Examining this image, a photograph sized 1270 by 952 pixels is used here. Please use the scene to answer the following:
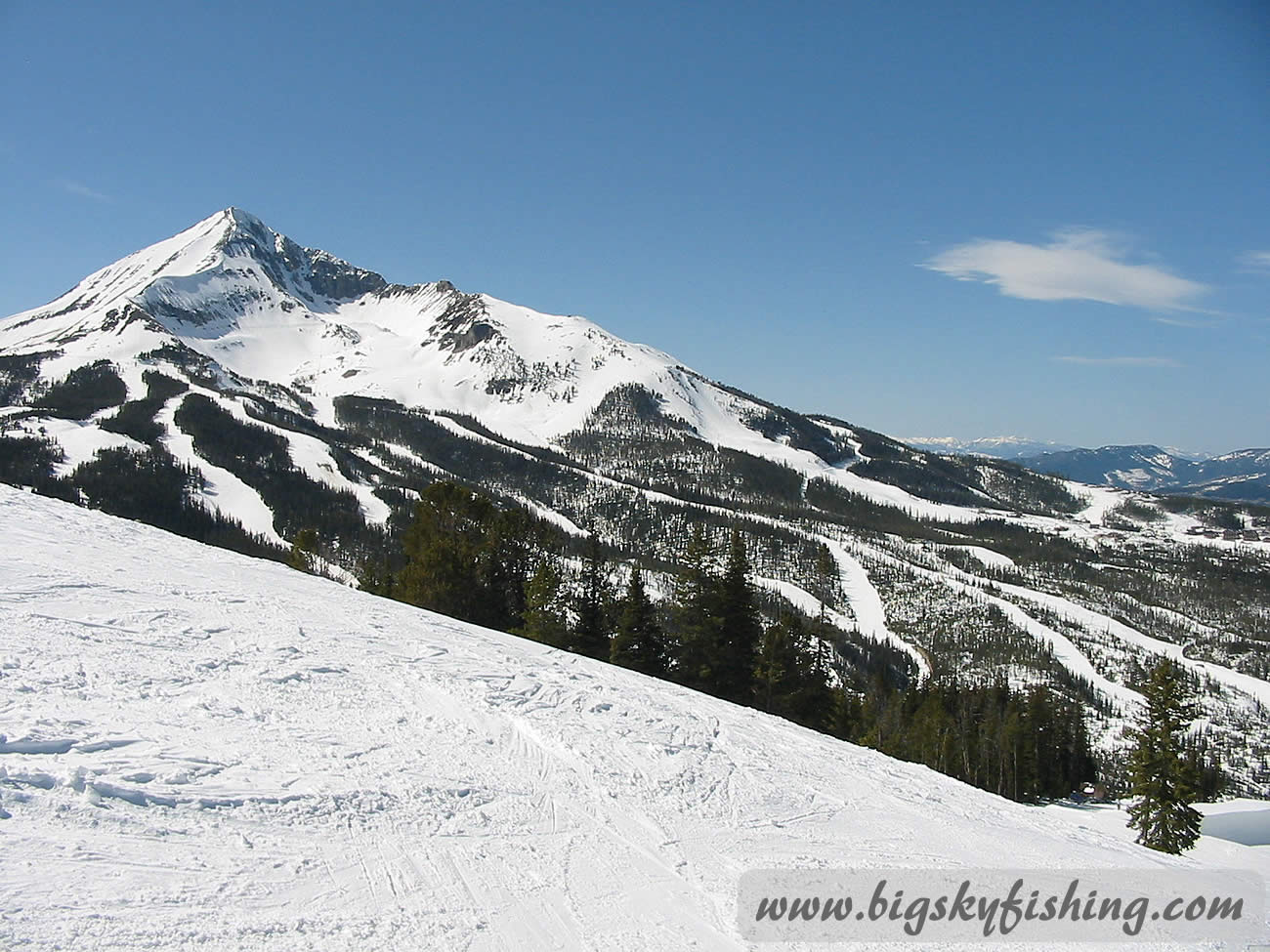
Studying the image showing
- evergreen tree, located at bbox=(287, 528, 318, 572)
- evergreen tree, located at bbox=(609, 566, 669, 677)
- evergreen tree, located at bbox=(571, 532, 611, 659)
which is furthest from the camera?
evergreen tree, located at bbox=(287, 528, 318, 572)

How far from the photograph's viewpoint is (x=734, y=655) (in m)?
31.4

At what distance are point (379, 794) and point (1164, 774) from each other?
35383 millimetres

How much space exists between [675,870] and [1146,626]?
20971 cm

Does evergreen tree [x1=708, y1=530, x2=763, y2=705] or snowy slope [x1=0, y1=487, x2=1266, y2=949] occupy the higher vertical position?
snowy slope [x1=0, y1=487, x2=1266, y2=949]

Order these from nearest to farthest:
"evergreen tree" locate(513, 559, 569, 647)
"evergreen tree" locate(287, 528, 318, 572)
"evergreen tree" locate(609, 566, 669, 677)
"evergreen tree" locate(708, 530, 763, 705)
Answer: "evergreen tree" locate(513, 559, 569, 647), "evergreen tree" locate(609, 566, 669, 677), "evergreen tree" locate(708, 530, 763, 705), "evergreen tree" locate(287, 528, 318, 572)

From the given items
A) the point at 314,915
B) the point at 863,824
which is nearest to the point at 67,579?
the point at 314,915

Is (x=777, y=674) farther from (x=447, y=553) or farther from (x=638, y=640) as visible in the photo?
(x=447, y=553)

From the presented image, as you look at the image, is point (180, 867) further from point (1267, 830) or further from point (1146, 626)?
point (1146, 626)

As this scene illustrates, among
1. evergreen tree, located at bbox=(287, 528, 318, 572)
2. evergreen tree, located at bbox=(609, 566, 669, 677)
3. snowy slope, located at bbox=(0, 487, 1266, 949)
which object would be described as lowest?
evergreen tree, located at bbox=(287, 528, 318, 572)

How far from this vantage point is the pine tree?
28.4 meters

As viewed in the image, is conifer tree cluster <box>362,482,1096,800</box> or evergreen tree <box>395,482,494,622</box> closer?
conifer tree cluster <box>362,482,1096,800</box>

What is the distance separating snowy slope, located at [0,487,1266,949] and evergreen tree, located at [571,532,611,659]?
1731 cm

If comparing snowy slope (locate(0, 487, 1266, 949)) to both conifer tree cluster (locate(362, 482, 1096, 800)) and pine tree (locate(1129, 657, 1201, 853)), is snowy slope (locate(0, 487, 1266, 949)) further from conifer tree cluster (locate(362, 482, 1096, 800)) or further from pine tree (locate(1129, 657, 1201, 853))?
pine tree (locate(1129, 657, 1201, 853))

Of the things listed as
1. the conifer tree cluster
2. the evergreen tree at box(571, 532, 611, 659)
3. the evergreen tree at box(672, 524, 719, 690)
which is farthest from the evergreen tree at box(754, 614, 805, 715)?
the evergreen tree at box(571, 532, 611, 659)
